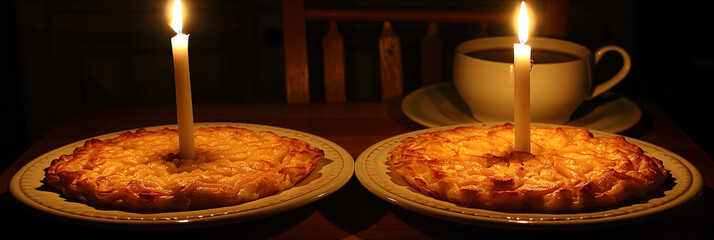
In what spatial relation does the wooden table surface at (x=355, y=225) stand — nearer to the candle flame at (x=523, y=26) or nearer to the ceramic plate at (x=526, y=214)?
the ceramic plate at (x=526, y=214)

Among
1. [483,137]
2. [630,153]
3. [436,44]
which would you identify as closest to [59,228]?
[483,137]

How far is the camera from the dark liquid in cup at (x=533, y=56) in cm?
143

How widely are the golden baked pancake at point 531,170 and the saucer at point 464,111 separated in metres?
0.28

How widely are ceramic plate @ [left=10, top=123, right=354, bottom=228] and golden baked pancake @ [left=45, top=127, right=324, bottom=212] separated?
0.04ft

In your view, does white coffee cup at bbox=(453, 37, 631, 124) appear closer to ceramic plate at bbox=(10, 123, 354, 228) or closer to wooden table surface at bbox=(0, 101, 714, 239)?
wooden table surface at bbox=(0, 101, 714, 239)

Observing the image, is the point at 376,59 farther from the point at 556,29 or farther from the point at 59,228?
the point at 59,228

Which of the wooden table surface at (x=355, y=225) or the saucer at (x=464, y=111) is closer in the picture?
the wooden table surface at (x=355, y=225)

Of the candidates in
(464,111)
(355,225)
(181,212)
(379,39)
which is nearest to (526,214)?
(355,225)

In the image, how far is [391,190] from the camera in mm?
847

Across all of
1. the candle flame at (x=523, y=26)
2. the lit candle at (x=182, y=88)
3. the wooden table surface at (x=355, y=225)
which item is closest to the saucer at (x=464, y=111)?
the wooden table surface at (x=355, y=225)

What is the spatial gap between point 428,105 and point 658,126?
16.5 inches

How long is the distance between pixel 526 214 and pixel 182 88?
1.39ft

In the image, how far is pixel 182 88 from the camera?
35.0 inches

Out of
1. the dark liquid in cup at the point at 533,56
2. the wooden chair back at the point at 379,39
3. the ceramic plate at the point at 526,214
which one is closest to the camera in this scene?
the ceramic plate at the point at 526,214
